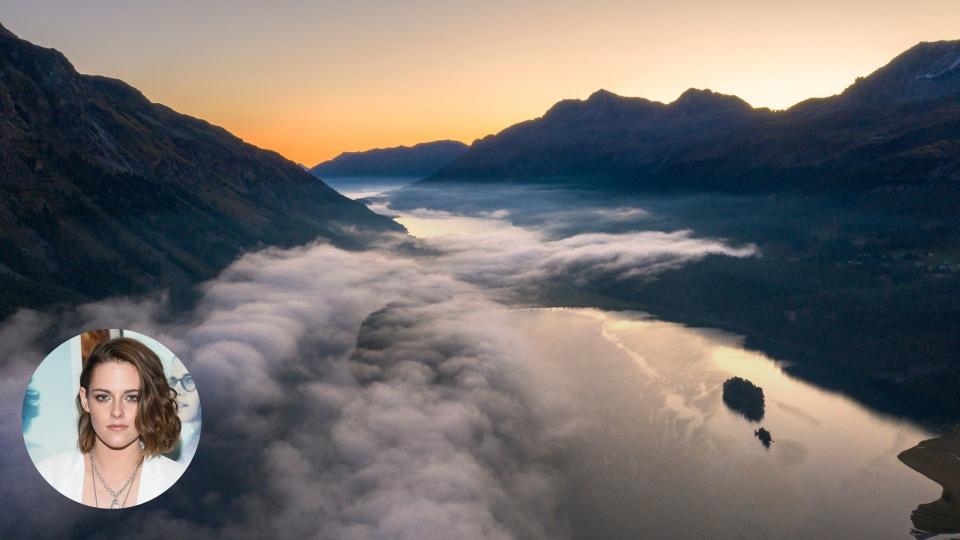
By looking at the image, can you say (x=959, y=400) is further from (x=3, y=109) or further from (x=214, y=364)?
(x=3, y=109)

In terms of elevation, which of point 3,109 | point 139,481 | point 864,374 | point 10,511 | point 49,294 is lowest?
point 864,374

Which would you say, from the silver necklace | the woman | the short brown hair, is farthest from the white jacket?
the short brown hair

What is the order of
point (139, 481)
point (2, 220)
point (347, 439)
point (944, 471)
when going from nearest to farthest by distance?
point (139, 481)
point (944, 471)
point (347, 439)
point (2, 220)

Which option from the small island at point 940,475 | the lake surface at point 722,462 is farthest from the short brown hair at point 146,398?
the small island at point 940,475

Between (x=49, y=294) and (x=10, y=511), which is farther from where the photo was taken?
(x=49, y=294)

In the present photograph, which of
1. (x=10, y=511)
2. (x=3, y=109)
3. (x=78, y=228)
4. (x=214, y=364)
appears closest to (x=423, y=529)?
(x=10, y=511)

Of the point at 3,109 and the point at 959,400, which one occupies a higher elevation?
the point at 3,109
